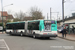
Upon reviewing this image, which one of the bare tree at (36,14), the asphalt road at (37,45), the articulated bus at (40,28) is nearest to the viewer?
the asphalt road at (37,45)

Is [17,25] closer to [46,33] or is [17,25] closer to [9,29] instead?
[9,29]

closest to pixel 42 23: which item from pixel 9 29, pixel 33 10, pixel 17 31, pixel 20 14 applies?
pixel 17 31

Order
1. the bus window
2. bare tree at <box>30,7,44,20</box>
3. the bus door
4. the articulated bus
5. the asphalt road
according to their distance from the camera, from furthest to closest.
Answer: bare tree at <box>30,7,44,20</box>, the bus window, the bus door, the articulated bus, the asphalt road

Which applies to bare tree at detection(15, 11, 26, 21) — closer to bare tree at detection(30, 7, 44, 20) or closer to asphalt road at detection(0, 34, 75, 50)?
bare tree at detection(30, 7, 44, 20)

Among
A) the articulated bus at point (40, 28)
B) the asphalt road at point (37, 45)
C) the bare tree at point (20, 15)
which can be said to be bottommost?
the asphalt road at point (37, 45)

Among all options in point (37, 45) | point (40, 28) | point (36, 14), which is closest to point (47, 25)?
point (40, 28)

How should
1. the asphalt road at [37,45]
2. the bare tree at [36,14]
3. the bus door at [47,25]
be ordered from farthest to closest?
the bare tree at [36,14]
the bus door at [47,25]
the asphalt road at [37,45]

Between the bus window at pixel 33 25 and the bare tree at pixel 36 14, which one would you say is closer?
the bus window at pixel 33 25

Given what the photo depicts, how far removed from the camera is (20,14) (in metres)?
69.5

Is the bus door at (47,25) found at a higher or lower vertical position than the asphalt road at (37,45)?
higher

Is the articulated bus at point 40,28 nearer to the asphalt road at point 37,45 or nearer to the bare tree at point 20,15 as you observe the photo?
the asphalt road at point 37,45

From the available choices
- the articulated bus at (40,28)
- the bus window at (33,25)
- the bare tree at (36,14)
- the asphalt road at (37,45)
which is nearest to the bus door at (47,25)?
the articulated bus at (40,28)

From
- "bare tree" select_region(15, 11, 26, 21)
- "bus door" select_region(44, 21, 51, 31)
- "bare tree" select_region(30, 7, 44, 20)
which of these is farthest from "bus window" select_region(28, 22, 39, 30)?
"bare tree" select_region(15, 11, 26, 21)

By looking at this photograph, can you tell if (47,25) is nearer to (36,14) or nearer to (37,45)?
(37,45)
